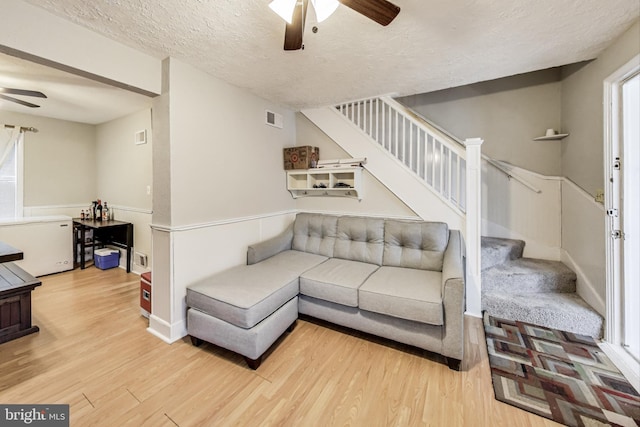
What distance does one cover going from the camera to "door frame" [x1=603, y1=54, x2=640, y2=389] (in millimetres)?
1904

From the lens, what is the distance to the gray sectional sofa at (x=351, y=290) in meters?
1.79

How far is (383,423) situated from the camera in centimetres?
140

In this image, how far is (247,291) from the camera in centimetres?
197

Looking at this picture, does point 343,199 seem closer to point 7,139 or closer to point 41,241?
point 41,241

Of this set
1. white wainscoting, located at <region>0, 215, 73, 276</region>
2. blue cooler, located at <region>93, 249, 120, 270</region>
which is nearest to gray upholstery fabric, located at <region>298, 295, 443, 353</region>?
blue cooler, located at <region>93, 249, 120, 270</region>

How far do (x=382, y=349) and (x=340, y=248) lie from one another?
1109 millimetres

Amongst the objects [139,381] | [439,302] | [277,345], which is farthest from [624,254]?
[139,381]

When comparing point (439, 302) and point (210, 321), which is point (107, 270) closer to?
point (210, 321)

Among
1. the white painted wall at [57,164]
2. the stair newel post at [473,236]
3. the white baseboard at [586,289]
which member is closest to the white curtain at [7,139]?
the white painted wall at [57,164]

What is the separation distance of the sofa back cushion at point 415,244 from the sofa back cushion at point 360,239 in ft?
0.27

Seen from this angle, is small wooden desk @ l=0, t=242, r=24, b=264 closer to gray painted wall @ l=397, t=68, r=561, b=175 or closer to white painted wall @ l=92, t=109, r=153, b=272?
white painted wall @ l=92, t=109, r=153, b=272

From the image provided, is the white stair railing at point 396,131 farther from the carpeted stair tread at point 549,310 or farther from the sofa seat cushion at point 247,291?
the sofa seat cushion at point 247,291

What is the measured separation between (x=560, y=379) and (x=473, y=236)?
1201mm

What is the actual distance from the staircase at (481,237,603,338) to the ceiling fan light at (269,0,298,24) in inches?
110
